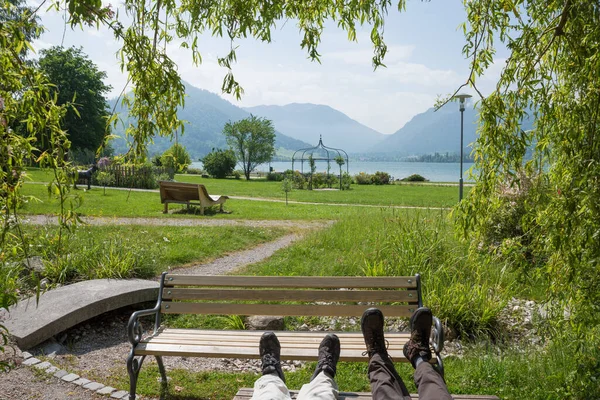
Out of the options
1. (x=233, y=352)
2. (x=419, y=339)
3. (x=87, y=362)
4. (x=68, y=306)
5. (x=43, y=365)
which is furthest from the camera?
(x=68, y=306)

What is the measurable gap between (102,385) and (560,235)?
346 centimetres

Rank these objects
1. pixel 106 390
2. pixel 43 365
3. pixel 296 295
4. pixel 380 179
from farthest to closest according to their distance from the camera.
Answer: pixel 380 179 → pixel 43 365 → pixel 296 295 → pixel 106 390

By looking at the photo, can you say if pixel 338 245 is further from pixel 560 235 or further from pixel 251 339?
pixel 560 235

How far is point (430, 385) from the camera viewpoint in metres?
2.45

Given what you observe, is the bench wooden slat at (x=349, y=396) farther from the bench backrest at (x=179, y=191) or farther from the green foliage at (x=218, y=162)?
the green foliage at (x=218, y=162)

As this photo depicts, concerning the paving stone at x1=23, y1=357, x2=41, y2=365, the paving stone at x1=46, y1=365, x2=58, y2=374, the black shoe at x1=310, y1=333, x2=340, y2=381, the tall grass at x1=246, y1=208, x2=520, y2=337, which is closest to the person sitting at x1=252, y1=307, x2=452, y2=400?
the black shoe at x1=310, y1=333, x2=340, y2=381

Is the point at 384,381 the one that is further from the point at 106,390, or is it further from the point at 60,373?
the point at 60,373

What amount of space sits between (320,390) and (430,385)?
56 cm

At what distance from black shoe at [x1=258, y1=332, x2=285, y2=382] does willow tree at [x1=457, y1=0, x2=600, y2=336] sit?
1.40 meters

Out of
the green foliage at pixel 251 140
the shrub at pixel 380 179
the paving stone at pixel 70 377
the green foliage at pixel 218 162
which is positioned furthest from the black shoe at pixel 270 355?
the green foliage at pixel 251 140

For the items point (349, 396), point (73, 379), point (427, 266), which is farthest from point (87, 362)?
point (427, 266)

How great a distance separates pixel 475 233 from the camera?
324 centimetres

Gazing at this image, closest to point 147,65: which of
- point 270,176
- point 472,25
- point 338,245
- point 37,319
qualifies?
point 472,25

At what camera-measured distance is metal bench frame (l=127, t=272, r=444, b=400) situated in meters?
3.33
